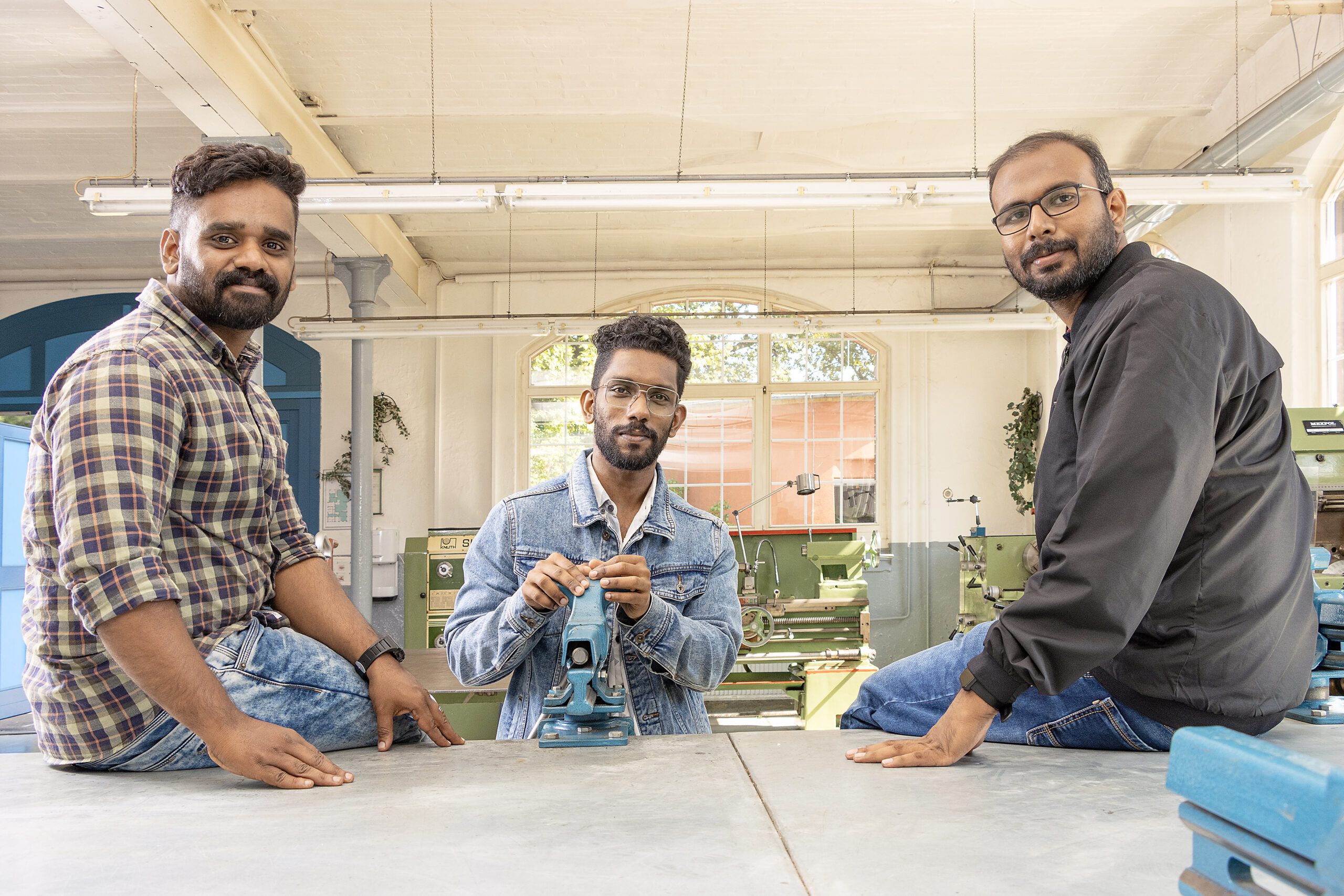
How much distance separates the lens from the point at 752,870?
110 cm

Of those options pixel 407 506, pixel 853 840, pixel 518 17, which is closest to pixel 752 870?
pixel 853 840

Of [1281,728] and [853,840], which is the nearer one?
[853,840]

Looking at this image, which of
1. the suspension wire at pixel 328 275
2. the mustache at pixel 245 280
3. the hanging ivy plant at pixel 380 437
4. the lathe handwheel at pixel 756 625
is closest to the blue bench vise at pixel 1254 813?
→ the mustache at pixel 245 280

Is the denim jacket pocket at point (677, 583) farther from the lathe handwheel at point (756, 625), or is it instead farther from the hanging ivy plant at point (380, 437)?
the hanging ivy plant at point (380, 437)

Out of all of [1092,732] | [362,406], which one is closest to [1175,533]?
[1092,732]

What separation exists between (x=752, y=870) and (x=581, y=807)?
1.12ft

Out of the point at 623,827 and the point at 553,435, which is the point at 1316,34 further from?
the point at 553,435

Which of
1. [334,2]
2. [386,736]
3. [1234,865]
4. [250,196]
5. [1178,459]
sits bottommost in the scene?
[386,736]

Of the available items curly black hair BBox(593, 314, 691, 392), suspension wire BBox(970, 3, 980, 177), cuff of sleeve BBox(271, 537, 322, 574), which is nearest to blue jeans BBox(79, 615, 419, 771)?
cuff of sleeve BBox(271, 537, 322, 574)

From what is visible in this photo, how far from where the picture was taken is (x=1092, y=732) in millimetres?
1676

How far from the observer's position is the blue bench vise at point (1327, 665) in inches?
71.2

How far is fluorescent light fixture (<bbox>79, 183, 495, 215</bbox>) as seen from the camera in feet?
15.8

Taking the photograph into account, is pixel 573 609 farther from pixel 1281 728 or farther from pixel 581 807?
pixel 1281 728

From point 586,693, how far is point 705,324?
640cm
